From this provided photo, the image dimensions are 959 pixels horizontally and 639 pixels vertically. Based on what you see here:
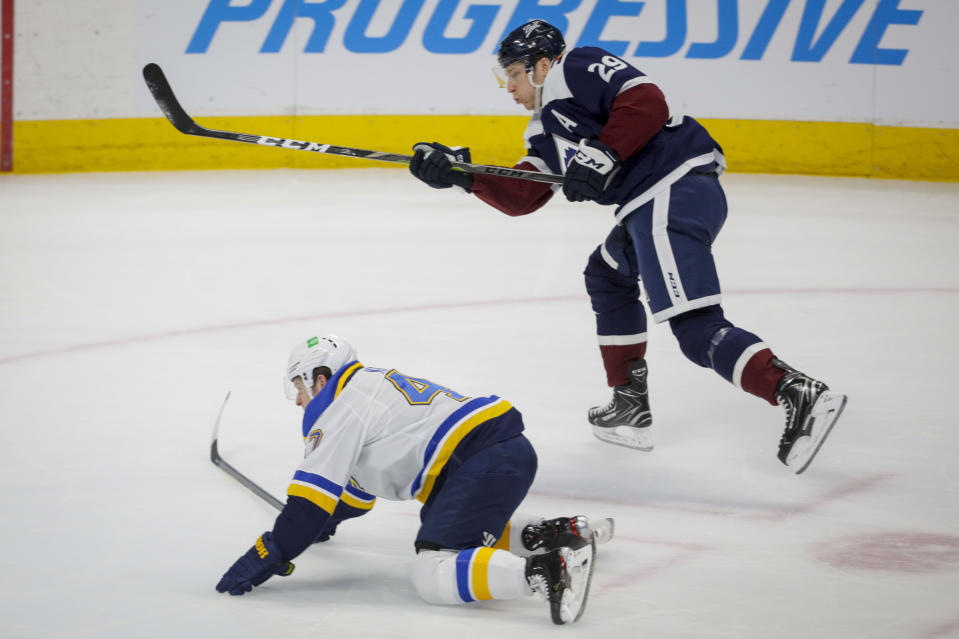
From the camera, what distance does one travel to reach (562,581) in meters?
2.31

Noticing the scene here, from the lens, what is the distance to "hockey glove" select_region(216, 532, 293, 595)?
2412 mm

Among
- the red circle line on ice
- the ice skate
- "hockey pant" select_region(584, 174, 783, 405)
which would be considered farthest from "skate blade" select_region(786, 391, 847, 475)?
the ice skate

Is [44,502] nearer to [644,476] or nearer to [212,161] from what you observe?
[644,476]

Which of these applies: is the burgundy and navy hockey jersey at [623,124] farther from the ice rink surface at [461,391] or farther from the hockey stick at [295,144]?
the ice rink surface at [461,391]

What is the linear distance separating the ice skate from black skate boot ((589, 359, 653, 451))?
821mm

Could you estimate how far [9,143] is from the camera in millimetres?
8234

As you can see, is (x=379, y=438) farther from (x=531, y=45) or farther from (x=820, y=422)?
(x=531, y=45)

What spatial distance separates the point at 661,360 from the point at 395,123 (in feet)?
14.9

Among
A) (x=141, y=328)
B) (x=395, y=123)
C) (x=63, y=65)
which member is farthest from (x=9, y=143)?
(x=141, y=328)

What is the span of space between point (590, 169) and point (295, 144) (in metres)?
1.12

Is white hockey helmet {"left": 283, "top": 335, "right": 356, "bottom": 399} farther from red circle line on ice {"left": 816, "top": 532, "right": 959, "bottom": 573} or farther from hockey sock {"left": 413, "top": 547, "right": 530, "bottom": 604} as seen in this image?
red circle line on ice {"left": 816, "top": 532, "right": 959, "bottom": 573}

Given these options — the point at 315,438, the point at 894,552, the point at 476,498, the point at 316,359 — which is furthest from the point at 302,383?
the point at 894,552

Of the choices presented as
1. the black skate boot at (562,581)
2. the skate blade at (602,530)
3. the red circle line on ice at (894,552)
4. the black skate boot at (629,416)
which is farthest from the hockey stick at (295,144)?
the black skate boot at (562,581)

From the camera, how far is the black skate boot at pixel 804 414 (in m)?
2.93
